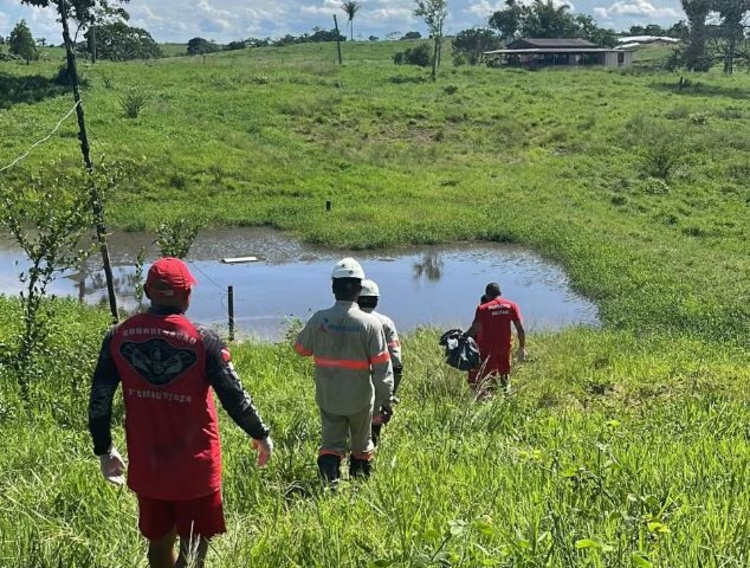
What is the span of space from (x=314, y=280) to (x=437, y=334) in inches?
235

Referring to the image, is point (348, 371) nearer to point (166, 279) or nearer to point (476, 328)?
point (166, 279)

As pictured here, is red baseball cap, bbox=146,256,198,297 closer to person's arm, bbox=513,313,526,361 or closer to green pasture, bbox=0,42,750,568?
green pasture, bbox=0,42,750,568

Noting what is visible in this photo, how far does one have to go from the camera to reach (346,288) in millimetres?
4574

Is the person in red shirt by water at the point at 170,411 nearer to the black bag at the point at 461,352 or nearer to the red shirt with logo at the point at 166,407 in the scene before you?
the red shirt with logo at the point at 166,407

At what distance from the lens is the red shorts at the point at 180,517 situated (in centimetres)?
346

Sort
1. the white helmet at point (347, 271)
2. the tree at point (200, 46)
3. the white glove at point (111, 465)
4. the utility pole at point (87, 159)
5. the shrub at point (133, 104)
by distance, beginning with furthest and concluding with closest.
Result: 1. the tree at point (200, 46)
2. the shrub at point (133, 104)
3. the utility pole at point (87, 159)
4. the white helmet at point (347, 271)
5. the white glove at point (111, 465)

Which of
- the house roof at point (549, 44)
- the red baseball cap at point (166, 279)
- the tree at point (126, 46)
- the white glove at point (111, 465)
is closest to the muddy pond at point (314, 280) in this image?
the white glove at point (111, 465)

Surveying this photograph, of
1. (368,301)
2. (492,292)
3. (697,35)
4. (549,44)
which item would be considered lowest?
(492,292)

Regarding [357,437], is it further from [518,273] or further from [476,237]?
[476,237]

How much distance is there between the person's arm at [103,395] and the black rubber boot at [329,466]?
1582 millimetres

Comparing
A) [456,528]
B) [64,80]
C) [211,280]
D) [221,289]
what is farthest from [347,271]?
[64,80]

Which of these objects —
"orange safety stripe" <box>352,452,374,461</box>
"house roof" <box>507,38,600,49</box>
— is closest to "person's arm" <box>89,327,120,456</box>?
"orange safety stripe" <box>352,452,374,461</box>

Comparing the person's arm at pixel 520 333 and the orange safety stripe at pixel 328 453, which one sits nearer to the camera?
the orange safety stripe at pixel 328 453

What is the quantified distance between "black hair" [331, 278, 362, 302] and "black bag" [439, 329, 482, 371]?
2.77 metres
